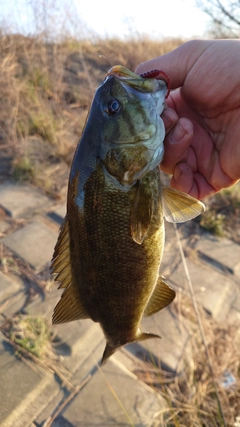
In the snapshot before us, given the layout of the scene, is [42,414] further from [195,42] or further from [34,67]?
[34,67]

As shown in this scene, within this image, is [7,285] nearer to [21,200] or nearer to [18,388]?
[18,388]

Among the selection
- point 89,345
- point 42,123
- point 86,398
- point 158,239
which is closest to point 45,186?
point 42,123

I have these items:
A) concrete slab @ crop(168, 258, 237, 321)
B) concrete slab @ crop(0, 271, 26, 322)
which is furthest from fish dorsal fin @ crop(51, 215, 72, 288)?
concrete slab @ crop(168, 258, 237, 321)

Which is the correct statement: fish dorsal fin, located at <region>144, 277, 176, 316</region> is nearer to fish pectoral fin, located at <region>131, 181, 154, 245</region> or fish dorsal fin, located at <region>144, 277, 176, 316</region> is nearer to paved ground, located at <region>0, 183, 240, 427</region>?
fish pectoral fin, located at <region>131, 181, 154, 245</region>

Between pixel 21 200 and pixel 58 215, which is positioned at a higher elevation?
pixel 21 200

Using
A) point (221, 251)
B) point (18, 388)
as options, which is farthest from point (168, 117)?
point (221, 251)
